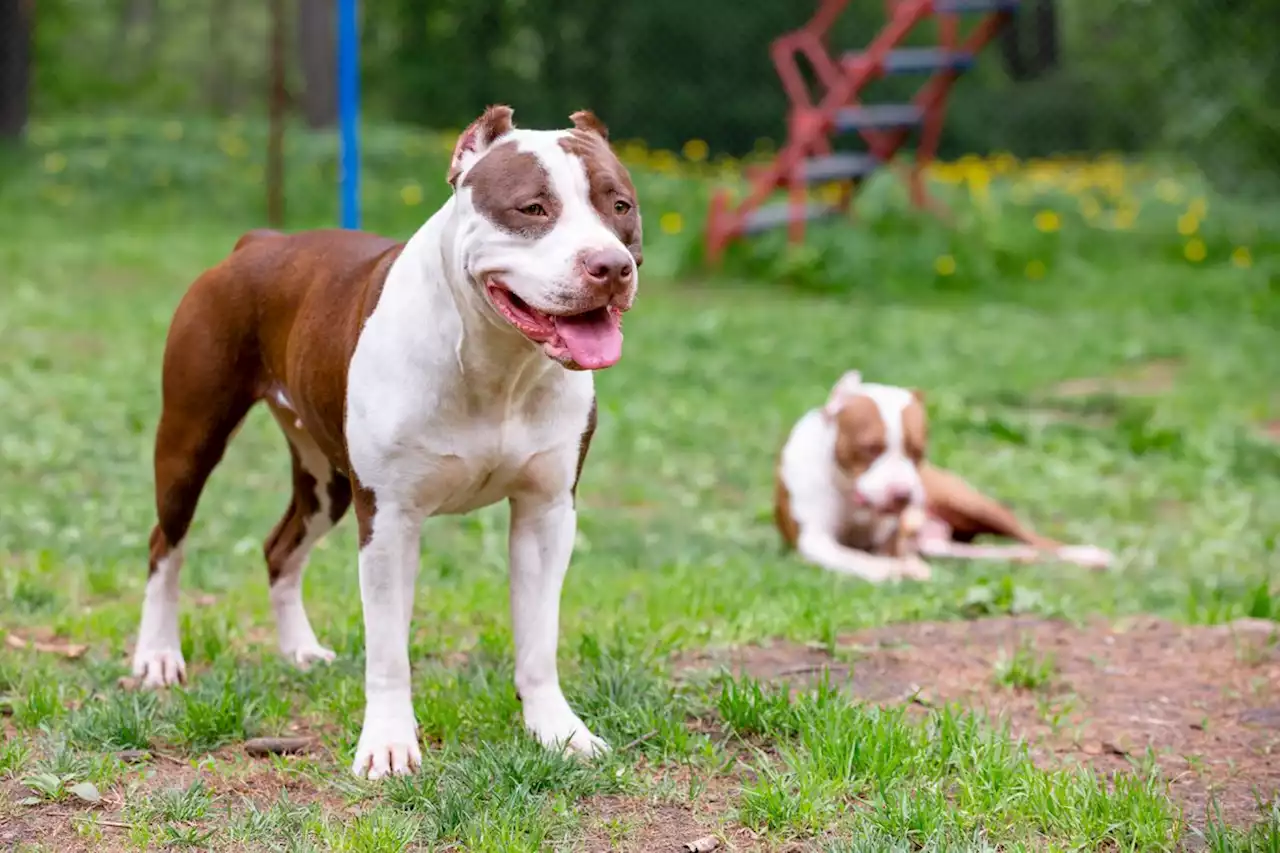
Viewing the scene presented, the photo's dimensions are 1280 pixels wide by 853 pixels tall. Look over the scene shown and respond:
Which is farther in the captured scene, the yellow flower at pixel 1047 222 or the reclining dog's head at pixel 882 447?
the yellow flower at pixel 1047 222

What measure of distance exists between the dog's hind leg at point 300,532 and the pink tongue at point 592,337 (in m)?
1.35

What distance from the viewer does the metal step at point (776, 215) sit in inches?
512

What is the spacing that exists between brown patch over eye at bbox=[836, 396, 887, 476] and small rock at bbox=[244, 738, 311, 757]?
285 cm

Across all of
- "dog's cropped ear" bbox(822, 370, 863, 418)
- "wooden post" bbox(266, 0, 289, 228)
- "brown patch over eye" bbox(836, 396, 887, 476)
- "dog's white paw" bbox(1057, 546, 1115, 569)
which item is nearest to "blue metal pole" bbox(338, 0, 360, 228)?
"wooden post" bbox(266, 0, 289, 228)

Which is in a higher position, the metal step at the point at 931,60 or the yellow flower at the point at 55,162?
A: the metal step at the point at 931,60

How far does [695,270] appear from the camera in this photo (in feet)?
42.1

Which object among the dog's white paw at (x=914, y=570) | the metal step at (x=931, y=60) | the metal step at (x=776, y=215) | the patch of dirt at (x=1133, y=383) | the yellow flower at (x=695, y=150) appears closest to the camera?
the dog's white paw at (x=914, y=570)

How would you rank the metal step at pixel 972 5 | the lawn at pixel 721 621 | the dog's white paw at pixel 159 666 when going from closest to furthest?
the lawn at pixel 721 621 < the dog's white paw at pixel 159 666 < the metal step at pixel 972 5

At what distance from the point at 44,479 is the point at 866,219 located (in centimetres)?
827

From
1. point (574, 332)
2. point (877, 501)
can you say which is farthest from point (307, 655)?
point (877, 501)

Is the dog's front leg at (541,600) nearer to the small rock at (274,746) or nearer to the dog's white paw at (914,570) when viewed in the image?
the small rock at (274,746)

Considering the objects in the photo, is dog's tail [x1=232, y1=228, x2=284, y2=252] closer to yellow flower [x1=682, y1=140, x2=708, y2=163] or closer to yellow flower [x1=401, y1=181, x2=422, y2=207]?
yellow flower [x1=401, y1=181, x2=422, y2=207]

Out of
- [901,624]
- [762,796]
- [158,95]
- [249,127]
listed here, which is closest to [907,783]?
[762,796]

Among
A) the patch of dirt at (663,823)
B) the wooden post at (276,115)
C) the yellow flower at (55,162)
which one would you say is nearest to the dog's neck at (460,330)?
the patch of dirt at (663,823)
